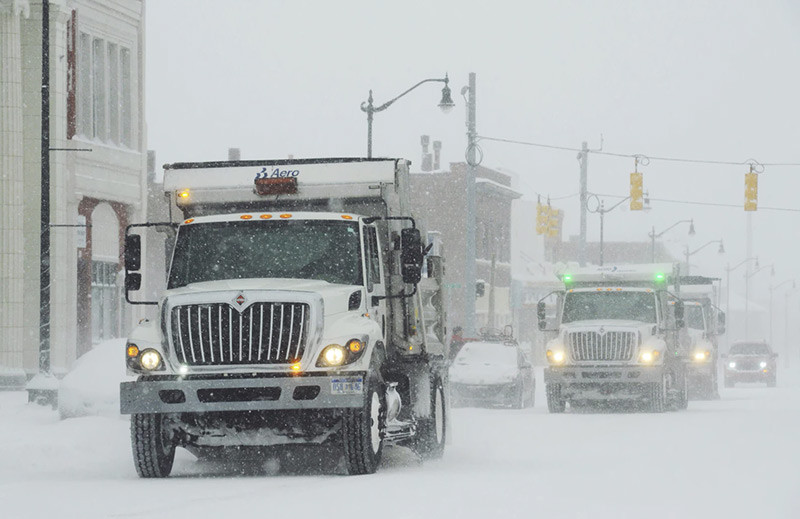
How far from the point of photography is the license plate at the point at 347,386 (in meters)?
13.3

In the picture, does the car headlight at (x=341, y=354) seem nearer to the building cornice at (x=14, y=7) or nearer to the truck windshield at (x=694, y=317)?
the building cornice at (x=14, y=7)

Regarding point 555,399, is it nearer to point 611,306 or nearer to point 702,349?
point 611,306

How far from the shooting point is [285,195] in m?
15.4

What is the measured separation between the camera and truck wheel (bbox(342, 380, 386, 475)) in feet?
44.2

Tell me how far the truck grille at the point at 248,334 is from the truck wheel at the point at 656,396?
48.1 ft

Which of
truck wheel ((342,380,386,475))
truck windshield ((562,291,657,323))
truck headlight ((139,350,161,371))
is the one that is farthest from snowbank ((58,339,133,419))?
truck windshield ((562,291,657,323))

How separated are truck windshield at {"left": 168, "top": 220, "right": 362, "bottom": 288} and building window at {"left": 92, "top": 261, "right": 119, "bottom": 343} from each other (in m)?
21.4

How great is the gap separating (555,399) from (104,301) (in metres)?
13.5

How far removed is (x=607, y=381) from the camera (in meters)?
27.0

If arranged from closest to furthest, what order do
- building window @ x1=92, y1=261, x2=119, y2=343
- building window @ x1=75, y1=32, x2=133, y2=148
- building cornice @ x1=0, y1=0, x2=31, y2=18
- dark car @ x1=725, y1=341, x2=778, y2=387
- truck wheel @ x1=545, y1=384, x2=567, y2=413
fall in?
truck wheel @ x1=545, y1=384, x2=567, y2=413 < building cornice @ x1=0, y1=0, x2=31, y2=18 < building window @ x1=75, y1=32, x2=133, y2=148 < building window @ x1=92, y1=261, x2=119, y2=343 < dark car @ x1=725, y1=341, x2=778, y2=387

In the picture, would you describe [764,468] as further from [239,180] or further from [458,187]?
[458,187]

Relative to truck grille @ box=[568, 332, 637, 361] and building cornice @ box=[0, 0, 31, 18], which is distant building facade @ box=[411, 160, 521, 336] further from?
truck grille @ box=[568, 332, 637, 361]

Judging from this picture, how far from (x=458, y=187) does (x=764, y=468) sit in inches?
2427

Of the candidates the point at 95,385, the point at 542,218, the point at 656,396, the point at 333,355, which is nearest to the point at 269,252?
the point at 333,355
